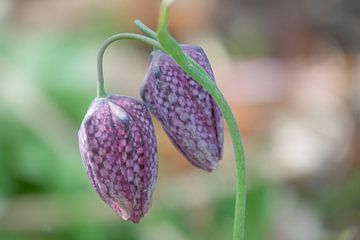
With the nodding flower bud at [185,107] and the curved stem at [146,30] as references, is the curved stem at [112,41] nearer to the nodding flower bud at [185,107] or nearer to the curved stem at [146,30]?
the curved stem at [146,30]

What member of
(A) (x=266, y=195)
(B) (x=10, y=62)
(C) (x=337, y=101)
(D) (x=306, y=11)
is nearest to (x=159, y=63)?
(A) (x=266, y=195)

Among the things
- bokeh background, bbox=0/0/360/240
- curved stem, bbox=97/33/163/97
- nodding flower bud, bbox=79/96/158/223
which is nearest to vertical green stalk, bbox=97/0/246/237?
curved stem, bbox=97/33/163/97

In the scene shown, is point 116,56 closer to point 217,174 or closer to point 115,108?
point 217,174

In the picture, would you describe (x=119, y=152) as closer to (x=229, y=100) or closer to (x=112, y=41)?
(x=112, y=41)

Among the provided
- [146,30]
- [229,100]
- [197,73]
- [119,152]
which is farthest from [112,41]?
[229,100]

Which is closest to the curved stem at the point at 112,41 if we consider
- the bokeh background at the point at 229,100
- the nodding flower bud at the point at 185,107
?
the nodding flower bud at the point at 185,107
